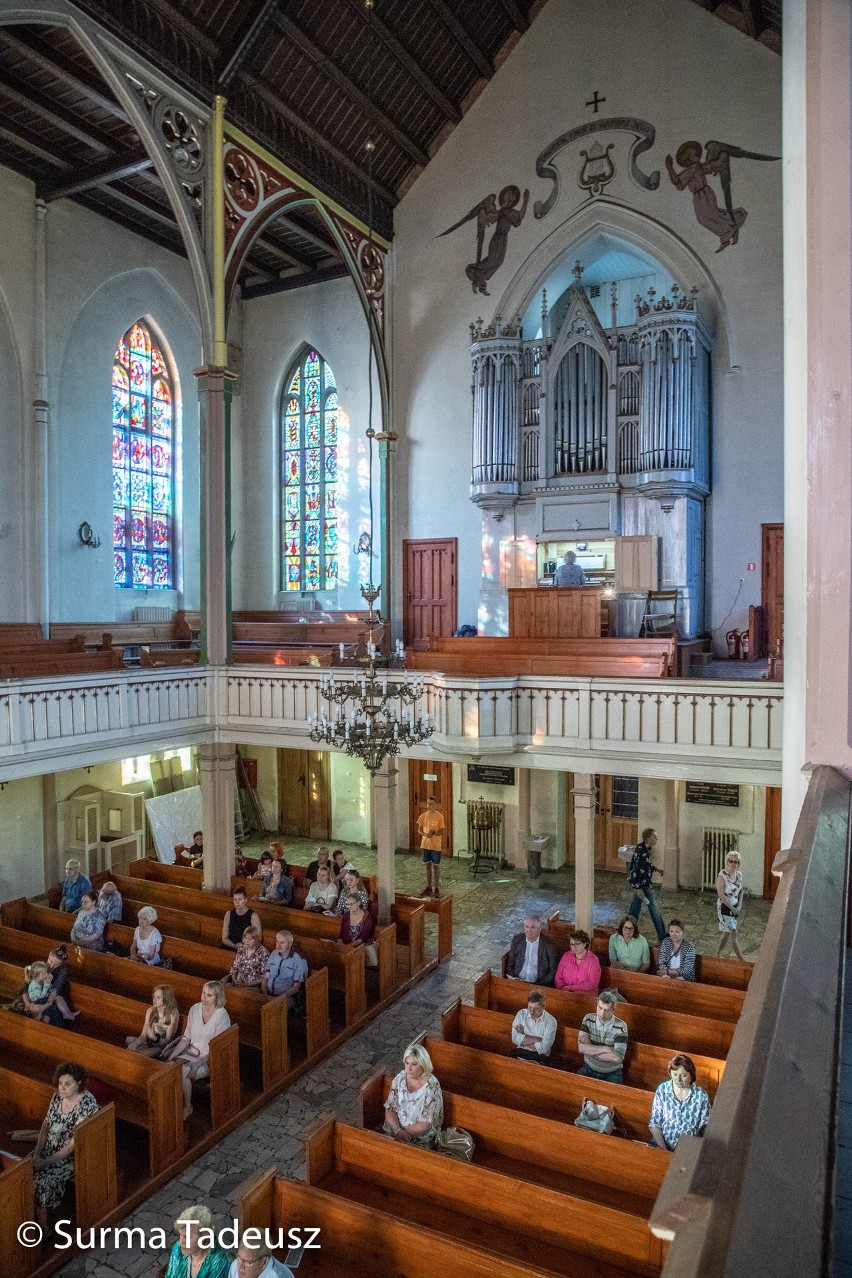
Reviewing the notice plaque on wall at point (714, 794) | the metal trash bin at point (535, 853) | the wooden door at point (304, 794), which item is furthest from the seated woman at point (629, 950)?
the wooden door at point (304, 794)

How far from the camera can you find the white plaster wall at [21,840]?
11.7 m

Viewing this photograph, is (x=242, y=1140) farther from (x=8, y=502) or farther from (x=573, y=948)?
(x=8, y=502)

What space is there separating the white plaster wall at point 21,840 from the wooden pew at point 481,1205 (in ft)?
28.5

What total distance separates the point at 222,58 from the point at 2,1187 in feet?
40.0

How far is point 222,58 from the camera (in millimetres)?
10719

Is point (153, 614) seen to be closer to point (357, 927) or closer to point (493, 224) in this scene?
point (357, 927)

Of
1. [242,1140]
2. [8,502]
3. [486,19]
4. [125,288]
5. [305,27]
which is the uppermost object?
[486,19]

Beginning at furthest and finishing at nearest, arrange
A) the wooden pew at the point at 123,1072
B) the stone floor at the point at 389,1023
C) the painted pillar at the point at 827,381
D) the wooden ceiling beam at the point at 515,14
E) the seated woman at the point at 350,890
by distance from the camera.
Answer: the wooden ceiling beam at the point at 515,14 < the seated woman at the point at 350,890 < the wooden pew at the point at 123,1072 < the stone floor at the point at 389,1023 < the painted pillar at the point at 827,381

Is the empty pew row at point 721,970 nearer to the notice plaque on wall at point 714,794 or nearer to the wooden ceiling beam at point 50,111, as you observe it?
the notice plaque on wall at point 714,794

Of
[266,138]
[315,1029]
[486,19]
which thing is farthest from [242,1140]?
[486,19]

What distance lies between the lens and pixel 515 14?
1331 cm

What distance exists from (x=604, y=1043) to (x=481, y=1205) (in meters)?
1.72

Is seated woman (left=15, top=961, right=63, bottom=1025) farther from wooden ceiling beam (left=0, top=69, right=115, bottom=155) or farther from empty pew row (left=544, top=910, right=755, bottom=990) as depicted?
wooden ceiling beam (left=0, top=69, right=115, bottom=155)

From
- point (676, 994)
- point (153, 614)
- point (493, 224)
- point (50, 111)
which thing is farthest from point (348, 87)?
point (676, 994)
